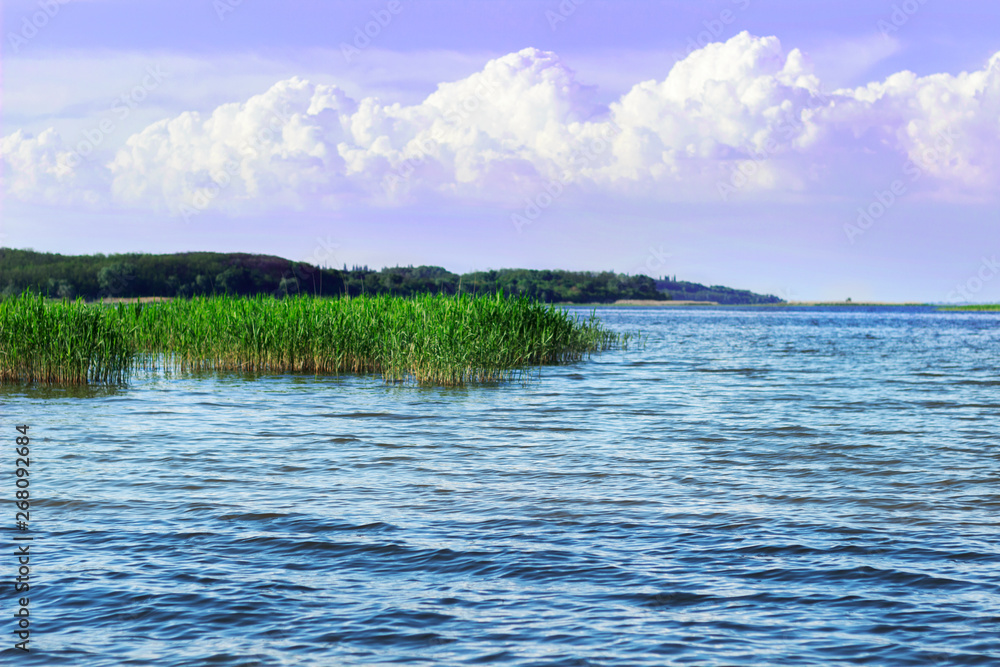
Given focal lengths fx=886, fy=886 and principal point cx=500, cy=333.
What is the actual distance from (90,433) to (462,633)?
11.7m

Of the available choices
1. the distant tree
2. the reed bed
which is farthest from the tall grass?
the distant tree

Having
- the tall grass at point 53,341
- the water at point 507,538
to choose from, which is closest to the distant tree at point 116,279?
the tall grass at point 53,341

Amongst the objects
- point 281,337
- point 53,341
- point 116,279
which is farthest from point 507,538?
point 116,279

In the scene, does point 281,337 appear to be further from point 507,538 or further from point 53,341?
point 507,538

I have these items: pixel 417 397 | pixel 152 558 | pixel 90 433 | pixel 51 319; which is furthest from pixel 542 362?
pixel 152 558

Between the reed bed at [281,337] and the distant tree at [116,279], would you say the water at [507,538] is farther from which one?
the distant tree at [116,279]

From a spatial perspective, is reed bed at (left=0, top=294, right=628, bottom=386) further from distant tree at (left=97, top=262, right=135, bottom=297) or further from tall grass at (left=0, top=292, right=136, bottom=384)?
distant tree at (left=97, top=262, right=135, bottom=297)

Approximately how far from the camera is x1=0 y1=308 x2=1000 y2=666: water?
6391 mm

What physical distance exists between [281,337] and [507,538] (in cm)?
1844

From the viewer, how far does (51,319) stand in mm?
21953

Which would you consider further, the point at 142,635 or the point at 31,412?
the point at 31,412

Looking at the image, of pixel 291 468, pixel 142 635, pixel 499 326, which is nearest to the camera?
pixel 142 635

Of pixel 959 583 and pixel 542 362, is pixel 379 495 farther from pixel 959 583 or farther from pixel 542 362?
pixel 542 362

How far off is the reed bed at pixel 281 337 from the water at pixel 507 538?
3.62m
